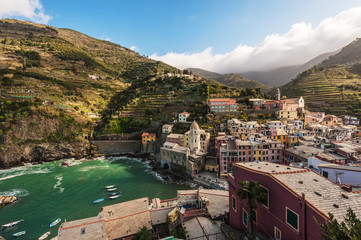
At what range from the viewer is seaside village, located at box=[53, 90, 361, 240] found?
8922 mm

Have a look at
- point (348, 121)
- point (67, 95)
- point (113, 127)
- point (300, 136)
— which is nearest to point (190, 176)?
point (300, 136)

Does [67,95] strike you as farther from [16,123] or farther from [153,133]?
[153,133]

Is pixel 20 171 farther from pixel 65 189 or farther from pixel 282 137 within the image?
pixel 282 137

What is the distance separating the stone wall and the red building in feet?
161

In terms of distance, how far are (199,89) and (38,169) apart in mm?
62031

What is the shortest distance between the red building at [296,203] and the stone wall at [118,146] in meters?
49.1

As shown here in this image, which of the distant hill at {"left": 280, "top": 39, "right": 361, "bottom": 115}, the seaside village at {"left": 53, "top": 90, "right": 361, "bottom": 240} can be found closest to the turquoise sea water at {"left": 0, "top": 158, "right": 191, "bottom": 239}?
the seaside village at {"left": 53, "top": 90, "right": 361, "bottom": 240}

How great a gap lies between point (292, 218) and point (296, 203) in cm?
109

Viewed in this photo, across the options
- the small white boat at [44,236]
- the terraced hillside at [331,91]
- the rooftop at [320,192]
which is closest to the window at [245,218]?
the rooftop at [320,192]

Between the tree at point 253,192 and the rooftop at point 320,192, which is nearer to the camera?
the rooftop at point 320,192

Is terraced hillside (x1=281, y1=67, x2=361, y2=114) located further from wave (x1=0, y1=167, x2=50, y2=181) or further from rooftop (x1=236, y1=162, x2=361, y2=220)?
wave (x1=0, y1=167, x2=50, y2=181)

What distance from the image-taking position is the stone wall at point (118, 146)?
56500 millimetres

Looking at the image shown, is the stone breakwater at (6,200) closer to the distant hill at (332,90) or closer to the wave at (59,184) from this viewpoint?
the wave at (59,184)

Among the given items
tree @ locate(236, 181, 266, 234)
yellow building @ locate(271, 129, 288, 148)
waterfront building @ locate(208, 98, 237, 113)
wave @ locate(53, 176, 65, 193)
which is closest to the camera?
tree @ locate(236, 181, 266, 234)
